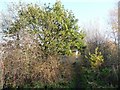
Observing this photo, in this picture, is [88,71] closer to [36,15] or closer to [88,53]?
[88,53]

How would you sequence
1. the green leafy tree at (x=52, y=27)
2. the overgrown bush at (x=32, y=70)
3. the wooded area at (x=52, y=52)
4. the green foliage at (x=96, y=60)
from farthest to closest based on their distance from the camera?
the green leafy tree at (x=52, y=27) < the green foliage at (x=96, y=60) < the wooded area at (x=52, y=52) < the overgrown bush at (x=32, y=70)

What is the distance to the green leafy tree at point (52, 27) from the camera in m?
13.2

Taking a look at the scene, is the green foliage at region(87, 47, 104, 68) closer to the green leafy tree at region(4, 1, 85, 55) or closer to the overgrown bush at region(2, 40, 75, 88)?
the overgrown bush at region(2, 40, 75, 88)

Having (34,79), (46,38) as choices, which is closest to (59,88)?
(34,79)

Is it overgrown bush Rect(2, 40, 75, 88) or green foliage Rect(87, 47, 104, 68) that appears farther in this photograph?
green foliage Rect(87, 47, 104, 68)

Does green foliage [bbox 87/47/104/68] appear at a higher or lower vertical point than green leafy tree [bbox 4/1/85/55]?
lower

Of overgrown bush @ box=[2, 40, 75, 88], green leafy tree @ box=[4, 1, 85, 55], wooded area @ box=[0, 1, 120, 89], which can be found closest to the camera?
overgrown bush @ box=[2, 40, 75, 88]

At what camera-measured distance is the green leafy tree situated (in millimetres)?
13203

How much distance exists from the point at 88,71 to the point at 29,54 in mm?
2659

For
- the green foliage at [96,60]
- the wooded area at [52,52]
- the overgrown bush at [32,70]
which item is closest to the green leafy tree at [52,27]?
the wooded area at [52,52]

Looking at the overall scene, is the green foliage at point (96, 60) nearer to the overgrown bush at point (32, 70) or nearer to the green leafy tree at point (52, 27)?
the overgrown bush at point (32, 70)

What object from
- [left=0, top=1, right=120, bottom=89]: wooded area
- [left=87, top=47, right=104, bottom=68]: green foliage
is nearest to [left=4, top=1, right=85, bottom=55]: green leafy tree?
[left=0, top=1, right=120, bottom=89]: wooded area

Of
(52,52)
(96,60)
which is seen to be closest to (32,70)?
(52,52)

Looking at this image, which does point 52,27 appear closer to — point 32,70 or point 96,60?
point 96,60
